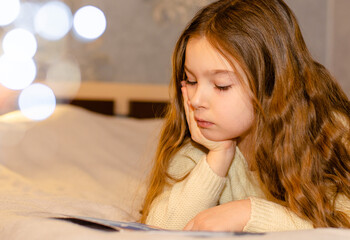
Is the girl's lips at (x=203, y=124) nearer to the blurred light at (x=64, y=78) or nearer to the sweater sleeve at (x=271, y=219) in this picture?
the sweater sleeve at (x=271, y=219)

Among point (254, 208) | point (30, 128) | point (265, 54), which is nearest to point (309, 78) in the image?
point (265, 54)

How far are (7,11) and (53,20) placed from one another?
0.81 feet

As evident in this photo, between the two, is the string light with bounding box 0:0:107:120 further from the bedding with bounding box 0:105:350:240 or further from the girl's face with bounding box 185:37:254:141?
the girl's face with bounding box 185:37:254:141

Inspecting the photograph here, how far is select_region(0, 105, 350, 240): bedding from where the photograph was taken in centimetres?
71

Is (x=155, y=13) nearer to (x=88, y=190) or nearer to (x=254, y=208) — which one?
(x=88, y=190)

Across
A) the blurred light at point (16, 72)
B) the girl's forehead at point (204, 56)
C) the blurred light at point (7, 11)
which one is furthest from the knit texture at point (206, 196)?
the blurred light at point (7, 11)

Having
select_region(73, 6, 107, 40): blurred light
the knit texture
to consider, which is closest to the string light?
select_region(73, 6, 107, 40): blurred light

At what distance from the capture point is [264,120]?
981 mm

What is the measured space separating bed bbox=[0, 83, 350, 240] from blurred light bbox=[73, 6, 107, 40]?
26.0 inches

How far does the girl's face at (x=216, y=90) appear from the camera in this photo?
95 centimetres

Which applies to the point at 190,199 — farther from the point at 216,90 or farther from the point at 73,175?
the point at 73,175

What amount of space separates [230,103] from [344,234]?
366 mm

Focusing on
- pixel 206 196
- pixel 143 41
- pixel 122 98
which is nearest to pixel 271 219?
pixel 206 196

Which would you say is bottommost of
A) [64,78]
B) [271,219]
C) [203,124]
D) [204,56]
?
[64,78]
